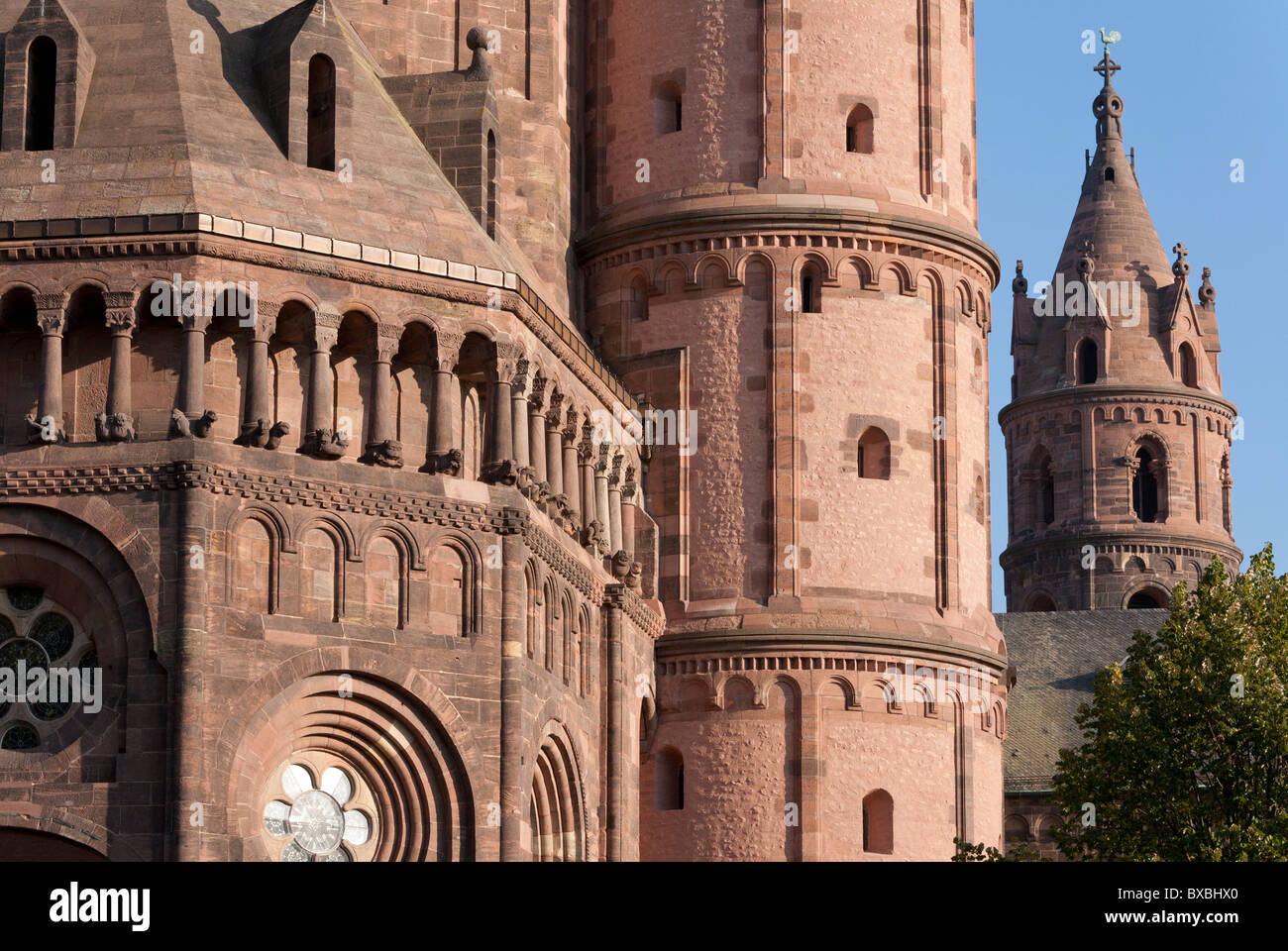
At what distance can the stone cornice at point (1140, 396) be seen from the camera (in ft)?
337

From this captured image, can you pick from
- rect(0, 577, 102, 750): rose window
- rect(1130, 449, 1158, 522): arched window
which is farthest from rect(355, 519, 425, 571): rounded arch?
rect(1130, 449, 1158, 522): arched window

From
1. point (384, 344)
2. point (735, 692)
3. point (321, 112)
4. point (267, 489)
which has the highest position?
point (321, 112)

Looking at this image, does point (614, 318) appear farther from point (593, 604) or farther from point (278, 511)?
point (278, 511)

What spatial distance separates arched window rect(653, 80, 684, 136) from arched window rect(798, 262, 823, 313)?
397cm

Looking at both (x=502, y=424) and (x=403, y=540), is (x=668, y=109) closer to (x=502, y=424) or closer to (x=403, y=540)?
(x=502, y=424)

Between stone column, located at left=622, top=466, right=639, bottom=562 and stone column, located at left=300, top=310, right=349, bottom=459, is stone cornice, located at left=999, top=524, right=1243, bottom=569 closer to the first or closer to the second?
stone column, located at left=622, top=466, right=639, bottom=562

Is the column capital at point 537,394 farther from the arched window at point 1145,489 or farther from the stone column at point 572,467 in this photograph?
the arched window at point 1145,489

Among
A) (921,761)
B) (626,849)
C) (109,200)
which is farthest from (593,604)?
(109,200)

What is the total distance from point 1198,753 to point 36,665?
22.8 metres

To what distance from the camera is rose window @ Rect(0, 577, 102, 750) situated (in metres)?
40.4

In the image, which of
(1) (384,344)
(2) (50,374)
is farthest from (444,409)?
(2) (50,374)

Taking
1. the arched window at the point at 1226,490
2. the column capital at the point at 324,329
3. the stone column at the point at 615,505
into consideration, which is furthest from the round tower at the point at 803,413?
the arched window at the point at 1226,490

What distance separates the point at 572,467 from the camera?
4747 cm
